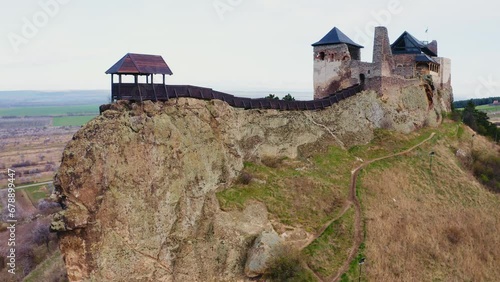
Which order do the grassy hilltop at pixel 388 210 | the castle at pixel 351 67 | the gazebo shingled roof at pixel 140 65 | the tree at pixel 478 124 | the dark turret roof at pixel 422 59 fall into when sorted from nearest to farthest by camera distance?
the gazebo shingled roof at pixel 140 65, the grassy hilltop at pixel 388 210, the castle at pixel 351 67, the dark turret roof at pixel 422 59, the tree at pixel 478 124

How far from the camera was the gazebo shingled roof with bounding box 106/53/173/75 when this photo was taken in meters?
23.9

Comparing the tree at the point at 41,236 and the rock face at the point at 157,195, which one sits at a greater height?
the rock face at the point at 157,195

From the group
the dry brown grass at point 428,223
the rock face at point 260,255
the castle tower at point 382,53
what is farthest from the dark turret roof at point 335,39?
the rock face at point 260,255

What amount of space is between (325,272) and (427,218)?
11064mm

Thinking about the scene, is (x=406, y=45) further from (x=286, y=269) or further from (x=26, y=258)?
(x=26, y=258)

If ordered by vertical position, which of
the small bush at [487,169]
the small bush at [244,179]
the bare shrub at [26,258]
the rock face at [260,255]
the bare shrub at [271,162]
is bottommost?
the bare shrub at [26,258]

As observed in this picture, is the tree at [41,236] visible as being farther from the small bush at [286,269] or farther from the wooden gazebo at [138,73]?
the small bush at [286,269]

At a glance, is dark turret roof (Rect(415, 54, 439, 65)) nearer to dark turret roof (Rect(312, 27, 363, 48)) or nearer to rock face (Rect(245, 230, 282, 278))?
dark turret roof (Rect(312, 27, 363, 48))

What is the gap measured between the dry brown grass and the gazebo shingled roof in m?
16.8

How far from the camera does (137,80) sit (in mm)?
24672

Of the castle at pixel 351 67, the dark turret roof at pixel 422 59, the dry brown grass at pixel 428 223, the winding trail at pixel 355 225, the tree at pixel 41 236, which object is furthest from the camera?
the tree at pixel 41 236

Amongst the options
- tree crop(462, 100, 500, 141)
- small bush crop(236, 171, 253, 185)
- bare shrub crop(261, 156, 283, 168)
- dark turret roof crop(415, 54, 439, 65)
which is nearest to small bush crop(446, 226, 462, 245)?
bare shrub crop(261, 156, 283, 168)

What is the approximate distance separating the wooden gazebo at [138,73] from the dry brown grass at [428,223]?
16.4 metres

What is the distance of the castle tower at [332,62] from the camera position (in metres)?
43.1
